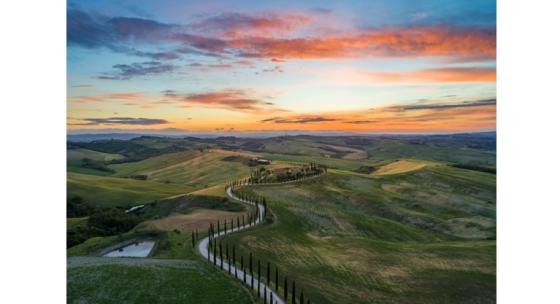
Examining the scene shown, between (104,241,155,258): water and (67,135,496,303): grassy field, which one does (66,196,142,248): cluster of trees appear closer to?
(67,135,496,303): grassy field

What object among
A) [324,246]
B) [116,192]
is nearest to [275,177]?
[116,192]

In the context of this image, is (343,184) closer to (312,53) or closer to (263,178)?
(263,178)

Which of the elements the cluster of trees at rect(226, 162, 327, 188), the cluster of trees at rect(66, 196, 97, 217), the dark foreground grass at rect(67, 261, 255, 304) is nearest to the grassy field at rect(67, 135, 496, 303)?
the dark foreground grass at rect(67, 261, 255, 304)

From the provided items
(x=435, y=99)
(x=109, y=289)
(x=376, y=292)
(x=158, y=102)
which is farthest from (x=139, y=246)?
(x=435, y=99)

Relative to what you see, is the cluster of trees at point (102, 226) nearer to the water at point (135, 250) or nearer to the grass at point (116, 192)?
the water at point (135, 250)

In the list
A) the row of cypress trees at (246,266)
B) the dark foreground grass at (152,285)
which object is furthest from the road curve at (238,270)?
the dark foreground grass at (152,285)

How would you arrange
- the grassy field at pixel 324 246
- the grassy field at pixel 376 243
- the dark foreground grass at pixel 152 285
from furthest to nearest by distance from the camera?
the grassy field at pixel 376 243, the grassy field at pixel 324 246, the dark foreground grass at pixel 152 285
